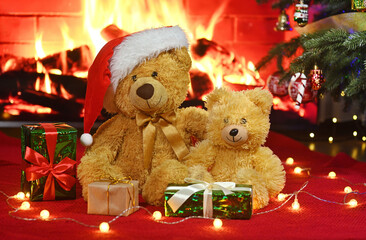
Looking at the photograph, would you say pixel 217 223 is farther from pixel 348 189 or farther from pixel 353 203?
pixel 348 189

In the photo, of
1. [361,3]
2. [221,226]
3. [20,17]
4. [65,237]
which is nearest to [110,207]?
[65,237]

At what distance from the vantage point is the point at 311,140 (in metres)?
2.98

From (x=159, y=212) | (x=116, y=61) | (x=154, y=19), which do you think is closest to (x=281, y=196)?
(x=159, y=212)

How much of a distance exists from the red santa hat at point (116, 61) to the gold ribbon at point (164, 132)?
128 millimetres

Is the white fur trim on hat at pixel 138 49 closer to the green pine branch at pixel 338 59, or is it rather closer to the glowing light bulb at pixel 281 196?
the glowing light bulb at pixel 281 196

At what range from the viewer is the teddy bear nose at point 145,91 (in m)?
1.46

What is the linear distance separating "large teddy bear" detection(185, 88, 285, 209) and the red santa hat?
22cm

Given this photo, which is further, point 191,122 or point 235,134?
point 191,122

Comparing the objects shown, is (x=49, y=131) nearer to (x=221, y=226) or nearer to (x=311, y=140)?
(x=221, y=226)

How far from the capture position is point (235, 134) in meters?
1.43

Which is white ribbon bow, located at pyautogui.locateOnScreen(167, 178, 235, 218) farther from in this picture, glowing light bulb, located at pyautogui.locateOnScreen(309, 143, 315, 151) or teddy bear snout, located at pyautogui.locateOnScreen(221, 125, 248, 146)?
glowing light bulb, located at pyautogui.locateOnScreen(309, 143, 315, 151)

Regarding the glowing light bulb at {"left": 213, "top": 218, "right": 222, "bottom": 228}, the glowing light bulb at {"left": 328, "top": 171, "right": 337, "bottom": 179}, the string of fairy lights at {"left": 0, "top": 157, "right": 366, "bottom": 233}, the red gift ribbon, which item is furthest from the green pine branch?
the red gift ribbon

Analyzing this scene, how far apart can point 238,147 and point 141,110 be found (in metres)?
0.31

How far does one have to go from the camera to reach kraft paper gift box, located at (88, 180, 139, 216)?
51.7 inches
